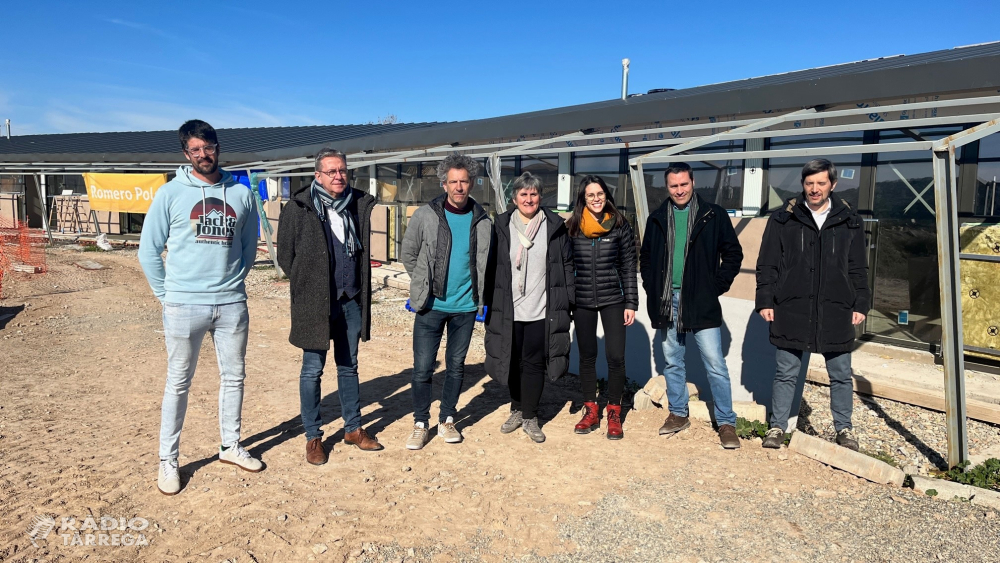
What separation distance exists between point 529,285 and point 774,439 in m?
1.78

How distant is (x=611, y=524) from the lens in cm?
315

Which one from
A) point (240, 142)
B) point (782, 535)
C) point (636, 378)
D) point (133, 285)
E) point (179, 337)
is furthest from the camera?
point (240, 142)

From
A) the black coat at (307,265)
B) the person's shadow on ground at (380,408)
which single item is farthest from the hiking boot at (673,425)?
the black coat at (307,265)

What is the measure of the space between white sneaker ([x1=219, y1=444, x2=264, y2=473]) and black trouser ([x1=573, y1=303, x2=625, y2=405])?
2.03m

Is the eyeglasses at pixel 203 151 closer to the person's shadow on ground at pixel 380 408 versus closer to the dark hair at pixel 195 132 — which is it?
the dark hair at pixel 195 132

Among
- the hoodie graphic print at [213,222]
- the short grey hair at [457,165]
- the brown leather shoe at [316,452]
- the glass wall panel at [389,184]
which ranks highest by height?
the glass wall panel at [389,184]

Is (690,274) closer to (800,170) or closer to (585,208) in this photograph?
(585,208)

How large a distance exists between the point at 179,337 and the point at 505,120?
872 cm

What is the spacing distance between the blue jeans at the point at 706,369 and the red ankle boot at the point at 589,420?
A: 0.51 m

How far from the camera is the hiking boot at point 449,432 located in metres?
4.16

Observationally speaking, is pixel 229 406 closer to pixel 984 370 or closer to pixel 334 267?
pixel 334 267

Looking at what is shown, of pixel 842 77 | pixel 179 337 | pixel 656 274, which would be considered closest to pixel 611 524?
pixel 656 274

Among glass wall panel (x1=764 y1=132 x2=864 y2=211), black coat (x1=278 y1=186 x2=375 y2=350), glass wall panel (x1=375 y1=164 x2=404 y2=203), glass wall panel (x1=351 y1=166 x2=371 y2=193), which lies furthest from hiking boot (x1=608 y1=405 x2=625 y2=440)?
glass wall panel (x1=351 y1=166 x2=371 y2=193)

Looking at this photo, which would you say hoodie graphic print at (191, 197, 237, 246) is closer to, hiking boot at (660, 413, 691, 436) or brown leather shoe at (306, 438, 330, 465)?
brown leather shoe at (306, 438, 330, 465)
